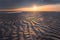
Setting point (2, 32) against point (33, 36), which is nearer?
point (33, 36)

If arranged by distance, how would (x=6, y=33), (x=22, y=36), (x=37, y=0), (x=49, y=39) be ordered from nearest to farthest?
(x=49, y=39) → (x=22, y=36) → (x=6, y=33) → (x=37, y=0)

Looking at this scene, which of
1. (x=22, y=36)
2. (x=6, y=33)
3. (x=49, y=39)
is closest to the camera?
(x=49, y=39)

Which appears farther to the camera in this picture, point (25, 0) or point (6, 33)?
point (25, 0)

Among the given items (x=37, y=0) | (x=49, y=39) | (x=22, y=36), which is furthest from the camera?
(x=37, y=0)

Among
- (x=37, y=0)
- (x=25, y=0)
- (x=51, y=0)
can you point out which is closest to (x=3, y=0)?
(x=25, y=0)

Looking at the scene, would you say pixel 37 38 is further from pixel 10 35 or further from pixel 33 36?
pixel 10 35

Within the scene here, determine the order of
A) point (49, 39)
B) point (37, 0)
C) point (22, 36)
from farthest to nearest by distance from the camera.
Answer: point (37, 0) < point (22, 36) < point (49, 39)

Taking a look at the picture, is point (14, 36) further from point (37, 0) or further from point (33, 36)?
point (37, 0)

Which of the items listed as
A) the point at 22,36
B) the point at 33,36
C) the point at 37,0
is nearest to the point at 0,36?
the point at 22,36

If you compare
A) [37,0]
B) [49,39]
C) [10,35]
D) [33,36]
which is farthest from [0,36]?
[37,0]
